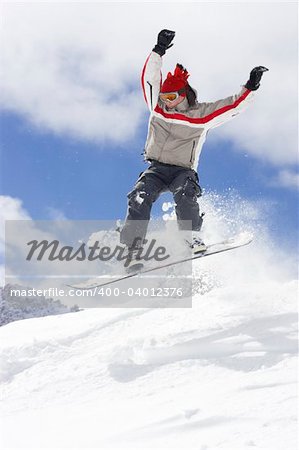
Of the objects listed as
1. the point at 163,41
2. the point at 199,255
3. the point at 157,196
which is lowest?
the point at 199,255

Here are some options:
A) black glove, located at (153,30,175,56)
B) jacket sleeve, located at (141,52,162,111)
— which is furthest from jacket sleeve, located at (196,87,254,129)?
black glove, located at (153,30,175,56)

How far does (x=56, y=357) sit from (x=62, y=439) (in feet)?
7.27

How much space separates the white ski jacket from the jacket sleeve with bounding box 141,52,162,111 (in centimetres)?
1

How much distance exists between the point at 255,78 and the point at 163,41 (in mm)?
1370

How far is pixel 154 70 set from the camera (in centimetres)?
798

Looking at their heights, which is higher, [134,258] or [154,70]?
[154,70]

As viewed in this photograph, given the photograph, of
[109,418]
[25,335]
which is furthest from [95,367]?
[25,335]

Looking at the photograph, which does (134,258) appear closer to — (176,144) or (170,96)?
(176,144)

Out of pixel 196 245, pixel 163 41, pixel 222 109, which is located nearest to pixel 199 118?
pixel 222 109

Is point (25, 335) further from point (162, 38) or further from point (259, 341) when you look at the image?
point (162, 38)

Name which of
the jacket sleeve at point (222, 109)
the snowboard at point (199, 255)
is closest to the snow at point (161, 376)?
the snowboard at point (199, 255)

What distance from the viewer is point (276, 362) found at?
24.2 feet

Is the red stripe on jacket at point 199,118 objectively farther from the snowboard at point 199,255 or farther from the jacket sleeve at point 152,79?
the snowboard at point 199,255

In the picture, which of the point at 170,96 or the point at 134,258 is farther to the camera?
the point at 134,258
